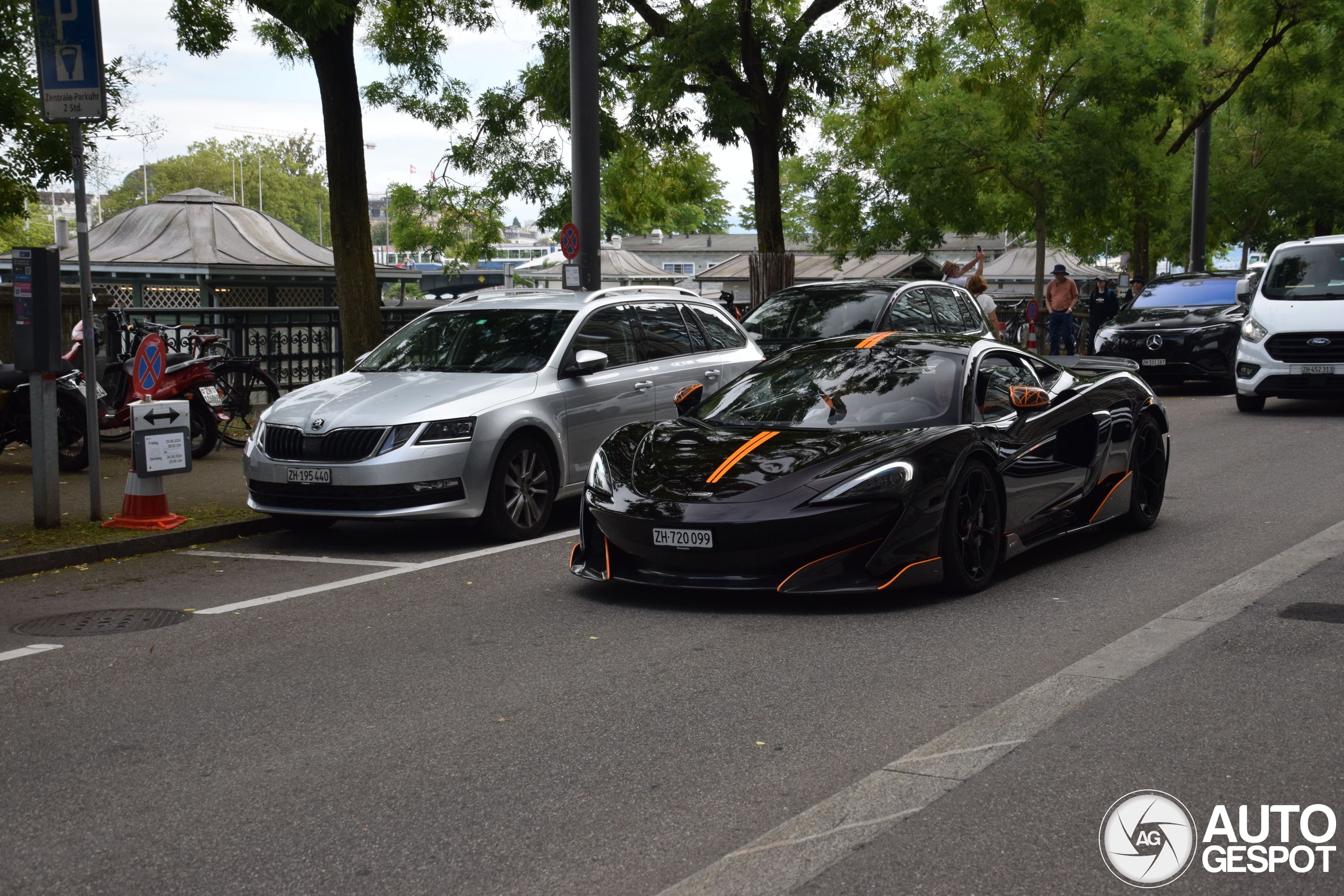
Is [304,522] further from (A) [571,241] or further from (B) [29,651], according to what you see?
(A) [571,241]

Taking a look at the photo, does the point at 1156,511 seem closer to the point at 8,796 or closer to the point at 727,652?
the point at 727,652

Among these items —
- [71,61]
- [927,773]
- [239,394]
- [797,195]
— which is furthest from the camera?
[797,195]

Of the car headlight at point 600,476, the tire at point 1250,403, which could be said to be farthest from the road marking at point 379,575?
the tire at point 1250,403

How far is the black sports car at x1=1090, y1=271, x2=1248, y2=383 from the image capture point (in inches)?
816

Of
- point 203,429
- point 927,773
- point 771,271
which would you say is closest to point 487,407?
point 927,773

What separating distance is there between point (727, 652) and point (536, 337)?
4716 millimetres

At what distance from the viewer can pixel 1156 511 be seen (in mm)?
9664

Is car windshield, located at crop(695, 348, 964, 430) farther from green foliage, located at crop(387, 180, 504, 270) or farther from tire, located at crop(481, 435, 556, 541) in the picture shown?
green foliage, located at crop(387, 180, 504, 270)

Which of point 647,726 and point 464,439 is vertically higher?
point 464,439

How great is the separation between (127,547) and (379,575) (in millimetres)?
1998

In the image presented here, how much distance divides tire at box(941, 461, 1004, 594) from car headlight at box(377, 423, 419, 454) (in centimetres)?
356

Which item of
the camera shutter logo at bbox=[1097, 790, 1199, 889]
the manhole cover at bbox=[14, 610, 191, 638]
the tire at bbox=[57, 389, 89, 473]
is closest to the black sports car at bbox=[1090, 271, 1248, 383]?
the tire at bbox=[57, 389, 89, 473]

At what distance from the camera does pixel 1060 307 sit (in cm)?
2566

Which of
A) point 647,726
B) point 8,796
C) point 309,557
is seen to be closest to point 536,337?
point 309,557
